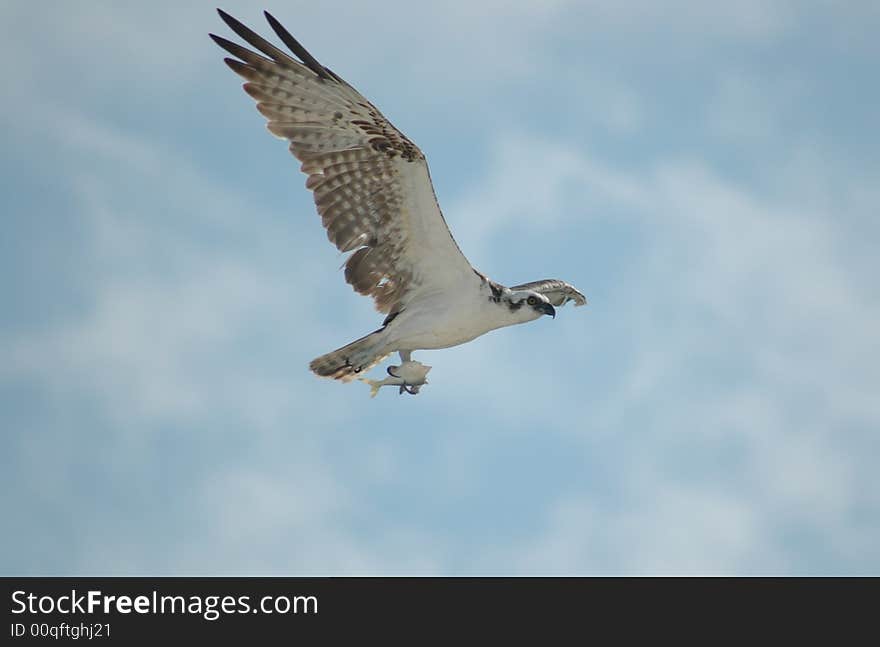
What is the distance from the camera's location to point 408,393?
14000 millimetres

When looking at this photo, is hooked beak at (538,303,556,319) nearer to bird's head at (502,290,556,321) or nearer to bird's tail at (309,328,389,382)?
bird's head at (502,290,556,321)

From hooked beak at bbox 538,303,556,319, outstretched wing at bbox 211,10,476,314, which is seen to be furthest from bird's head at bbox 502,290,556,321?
outstretched wing at bbox 211,10,476,314

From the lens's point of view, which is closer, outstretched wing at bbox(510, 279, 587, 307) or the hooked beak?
the hooked beak

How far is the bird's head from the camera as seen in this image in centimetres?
1424

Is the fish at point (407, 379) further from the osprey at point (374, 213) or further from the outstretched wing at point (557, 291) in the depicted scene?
the outstretched wing at point (557, 291)

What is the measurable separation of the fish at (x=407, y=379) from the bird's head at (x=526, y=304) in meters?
1.10

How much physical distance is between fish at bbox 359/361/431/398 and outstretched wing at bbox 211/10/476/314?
1.00m

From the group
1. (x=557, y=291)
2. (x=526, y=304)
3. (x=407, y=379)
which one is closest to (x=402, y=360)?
(x=407, y=379)

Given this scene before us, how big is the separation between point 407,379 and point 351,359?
66cm

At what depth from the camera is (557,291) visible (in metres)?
15.6

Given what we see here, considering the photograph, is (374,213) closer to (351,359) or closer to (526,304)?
(351,359)
